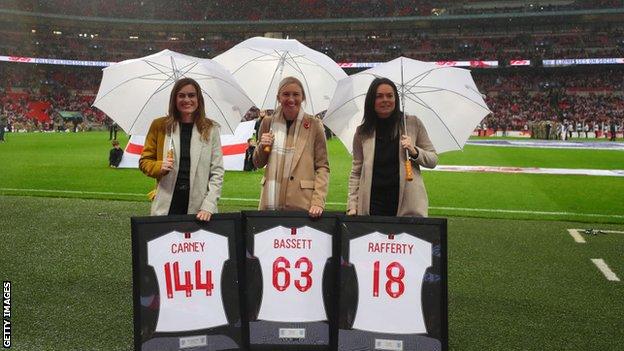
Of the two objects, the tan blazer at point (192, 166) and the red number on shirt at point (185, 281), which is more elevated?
the tan blazer at point (192, 166)

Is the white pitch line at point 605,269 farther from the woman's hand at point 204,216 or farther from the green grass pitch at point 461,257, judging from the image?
the woman's hand at point 204,216

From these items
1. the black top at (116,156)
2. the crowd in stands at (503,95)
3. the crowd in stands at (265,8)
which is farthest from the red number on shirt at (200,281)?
the crowd in stands at (265,8)

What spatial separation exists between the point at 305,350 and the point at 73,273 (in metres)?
3.11

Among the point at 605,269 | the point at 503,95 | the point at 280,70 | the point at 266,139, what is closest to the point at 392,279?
the point at 266,139

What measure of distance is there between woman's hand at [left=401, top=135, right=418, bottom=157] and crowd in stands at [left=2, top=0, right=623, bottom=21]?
5780 centimetres

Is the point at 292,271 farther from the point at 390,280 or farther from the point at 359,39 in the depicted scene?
the point at 359,39

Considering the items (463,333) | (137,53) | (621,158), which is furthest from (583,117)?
(463,333)

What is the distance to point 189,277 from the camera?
3.81 m

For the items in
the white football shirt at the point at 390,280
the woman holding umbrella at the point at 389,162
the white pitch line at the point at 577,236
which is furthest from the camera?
the white pitch line at the point at 577,236

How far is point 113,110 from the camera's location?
5312 millimetres

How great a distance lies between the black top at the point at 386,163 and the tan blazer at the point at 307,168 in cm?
42

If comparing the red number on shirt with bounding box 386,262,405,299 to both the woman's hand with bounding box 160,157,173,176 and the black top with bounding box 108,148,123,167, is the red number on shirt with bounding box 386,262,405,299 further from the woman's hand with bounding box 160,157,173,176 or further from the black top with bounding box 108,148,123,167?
the black top with bounding box 108,148,123,167

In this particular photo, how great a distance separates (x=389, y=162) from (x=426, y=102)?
828 mm

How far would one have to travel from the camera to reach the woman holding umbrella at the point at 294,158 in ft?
14.6
